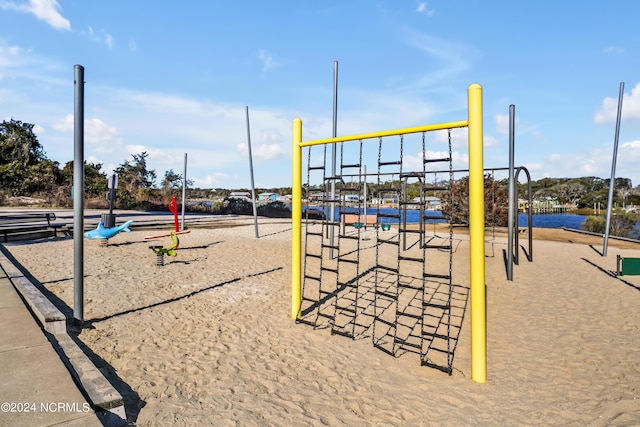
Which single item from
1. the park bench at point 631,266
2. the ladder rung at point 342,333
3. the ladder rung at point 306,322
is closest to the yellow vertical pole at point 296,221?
the ladder rung at point 306,322

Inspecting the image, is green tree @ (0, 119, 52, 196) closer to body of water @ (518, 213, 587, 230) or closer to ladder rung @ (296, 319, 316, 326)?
ladder rung @ (296, 319, 316, 326)

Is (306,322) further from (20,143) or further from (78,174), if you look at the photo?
(20,143)

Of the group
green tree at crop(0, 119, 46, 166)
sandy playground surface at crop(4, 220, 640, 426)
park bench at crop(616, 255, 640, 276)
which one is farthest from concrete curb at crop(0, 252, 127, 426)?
green tree at crop(0, 119, 46, 166)

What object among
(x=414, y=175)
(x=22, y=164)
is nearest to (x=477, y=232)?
(x=414, y=175)

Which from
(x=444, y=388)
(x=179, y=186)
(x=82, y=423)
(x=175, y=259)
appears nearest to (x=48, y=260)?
(x=175, y=259)

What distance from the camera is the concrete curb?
2.53 m

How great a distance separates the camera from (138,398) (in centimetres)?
298

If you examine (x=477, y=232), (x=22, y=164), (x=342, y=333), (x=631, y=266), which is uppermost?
(x=22, y=164)

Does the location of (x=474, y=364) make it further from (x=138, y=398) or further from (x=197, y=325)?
(x=197, y=325)

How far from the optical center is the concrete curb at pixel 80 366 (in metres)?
2.53

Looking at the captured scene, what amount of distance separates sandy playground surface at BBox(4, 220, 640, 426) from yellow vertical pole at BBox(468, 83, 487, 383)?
36 cm

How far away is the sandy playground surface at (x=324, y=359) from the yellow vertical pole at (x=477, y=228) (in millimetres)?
355

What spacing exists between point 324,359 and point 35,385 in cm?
259

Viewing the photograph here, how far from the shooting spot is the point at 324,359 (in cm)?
401
